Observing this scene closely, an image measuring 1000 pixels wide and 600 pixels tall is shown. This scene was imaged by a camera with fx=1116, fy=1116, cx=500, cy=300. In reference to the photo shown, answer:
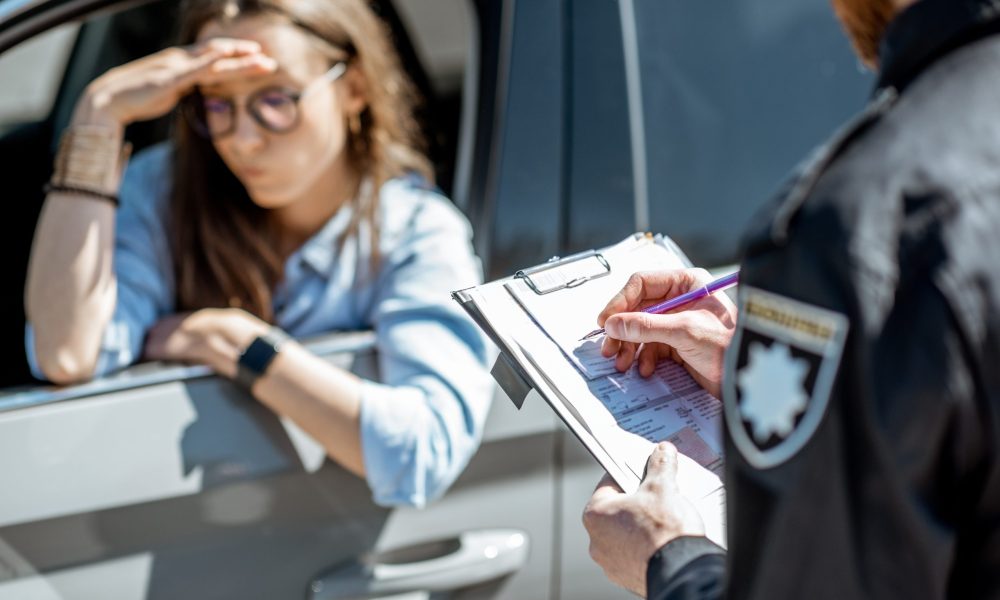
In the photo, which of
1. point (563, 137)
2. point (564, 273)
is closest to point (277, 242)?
point (563, 137)

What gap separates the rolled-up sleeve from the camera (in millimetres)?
1619

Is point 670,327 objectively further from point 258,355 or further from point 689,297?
point 258,355

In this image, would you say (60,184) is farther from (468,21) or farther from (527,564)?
(527,564)

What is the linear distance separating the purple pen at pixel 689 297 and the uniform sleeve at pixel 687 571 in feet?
0.89

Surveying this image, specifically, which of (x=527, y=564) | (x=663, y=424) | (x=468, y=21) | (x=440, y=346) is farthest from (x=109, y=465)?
(x=468, y=21)

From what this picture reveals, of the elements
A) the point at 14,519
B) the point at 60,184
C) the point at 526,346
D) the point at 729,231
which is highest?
the point at 526,346

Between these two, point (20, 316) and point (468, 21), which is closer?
point (468, 21)

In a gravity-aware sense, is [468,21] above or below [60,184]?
above

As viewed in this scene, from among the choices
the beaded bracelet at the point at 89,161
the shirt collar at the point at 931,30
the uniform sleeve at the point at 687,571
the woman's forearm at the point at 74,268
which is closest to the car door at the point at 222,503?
the woman's forearm at the point at 74,268

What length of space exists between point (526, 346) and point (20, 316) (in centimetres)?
170

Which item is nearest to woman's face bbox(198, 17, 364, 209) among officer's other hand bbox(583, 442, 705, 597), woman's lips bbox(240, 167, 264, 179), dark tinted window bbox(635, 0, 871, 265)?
woman's lips bbox(240, 167, 264, 179)

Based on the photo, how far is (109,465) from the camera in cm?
152

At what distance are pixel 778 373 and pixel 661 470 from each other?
0.95 ft

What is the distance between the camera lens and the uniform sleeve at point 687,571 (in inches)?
33.7
